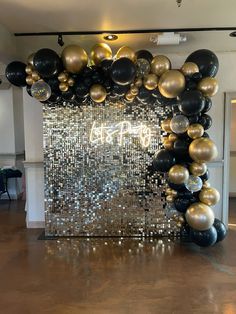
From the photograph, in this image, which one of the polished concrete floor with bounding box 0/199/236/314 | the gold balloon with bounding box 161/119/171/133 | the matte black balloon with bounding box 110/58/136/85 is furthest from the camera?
the gold balloon with bounding box 161/119/171/133

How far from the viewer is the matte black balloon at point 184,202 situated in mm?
3580

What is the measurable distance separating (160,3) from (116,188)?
2.35 m

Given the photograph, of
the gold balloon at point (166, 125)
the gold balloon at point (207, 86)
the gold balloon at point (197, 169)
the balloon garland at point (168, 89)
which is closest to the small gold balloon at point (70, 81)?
the balloon garland at point (168, 89)

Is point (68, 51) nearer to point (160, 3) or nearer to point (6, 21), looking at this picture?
point (6, 21)

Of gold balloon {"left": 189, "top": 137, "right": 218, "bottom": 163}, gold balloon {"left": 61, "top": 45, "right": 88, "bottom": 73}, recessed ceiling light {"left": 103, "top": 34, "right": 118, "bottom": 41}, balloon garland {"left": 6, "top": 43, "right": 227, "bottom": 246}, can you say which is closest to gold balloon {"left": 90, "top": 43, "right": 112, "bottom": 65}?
balloon garland {"left": 6, "top": 43, "right": 227, "bottom": 246}

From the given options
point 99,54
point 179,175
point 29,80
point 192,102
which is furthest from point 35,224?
point 192,102

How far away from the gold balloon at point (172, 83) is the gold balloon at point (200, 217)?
52.3 inches

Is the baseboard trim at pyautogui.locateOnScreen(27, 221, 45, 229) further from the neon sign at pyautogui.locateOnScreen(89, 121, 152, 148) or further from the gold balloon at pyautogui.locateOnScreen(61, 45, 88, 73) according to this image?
the gold balloon at pyautogui.locateOnScreen(61, 45, 88, 73)

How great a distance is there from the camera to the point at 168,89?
331 centimetres

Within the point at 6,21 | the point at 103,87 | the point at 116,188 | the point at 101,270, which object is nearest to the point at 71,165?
the point at 116,188

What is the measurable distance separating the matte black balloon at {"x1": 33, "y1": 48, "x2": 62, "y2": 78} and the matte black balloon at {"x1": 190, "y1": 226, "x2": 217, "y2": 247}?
2.49 meters

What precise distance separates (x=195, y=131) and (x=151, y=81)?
30.2 inches

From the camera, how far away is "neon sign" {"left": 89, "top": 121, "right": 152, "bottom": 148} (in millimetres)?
4039

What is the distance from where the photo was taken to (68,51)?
3375 mm
